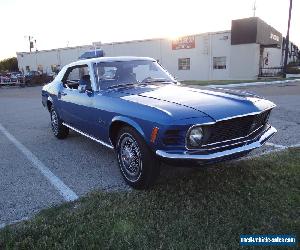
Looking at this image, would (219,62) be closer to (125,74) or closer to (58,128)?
(58,128)

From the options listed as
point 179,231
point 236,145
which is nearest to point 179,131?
point 236,145

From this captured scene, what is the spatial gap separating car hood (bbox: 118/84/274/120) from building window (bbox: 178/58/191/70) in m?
29.3

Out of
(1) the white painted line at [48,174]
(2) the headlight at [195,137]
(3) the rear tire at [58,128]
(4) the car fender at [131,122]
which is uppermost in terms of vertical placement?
(4) the car fender at [131,122]

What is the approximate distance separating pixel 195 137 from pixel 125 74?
84.0 inches

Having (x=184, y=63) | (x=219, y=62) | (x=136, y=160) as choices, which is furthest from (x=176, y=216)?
(x=184, y=63)

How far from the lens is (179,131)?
151 inches

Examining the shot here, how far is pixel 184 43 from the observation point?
110 feet

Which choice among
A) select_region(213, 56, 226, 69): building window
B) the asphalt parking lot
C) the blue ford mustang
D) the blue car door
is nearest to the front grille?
the blue ford mustang

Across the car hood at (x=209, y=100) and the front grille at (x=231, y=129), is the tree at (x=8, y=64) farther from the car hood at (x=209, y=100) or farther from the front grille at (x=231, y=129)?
the front grille at (x=231, y=129)

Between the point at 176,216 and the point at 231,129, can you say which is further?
Result: the point at 231,129

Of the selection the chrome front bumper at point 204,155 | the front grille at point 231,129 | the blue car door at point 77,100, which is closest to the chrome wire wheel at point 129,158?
the chrome front bumper at point 204,155

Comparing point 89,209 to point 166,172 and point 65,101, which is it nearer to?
point 166,172

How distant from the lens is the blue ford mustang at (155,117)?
3.88m

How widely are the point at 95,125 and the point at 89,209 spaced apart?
1734 millimetres
